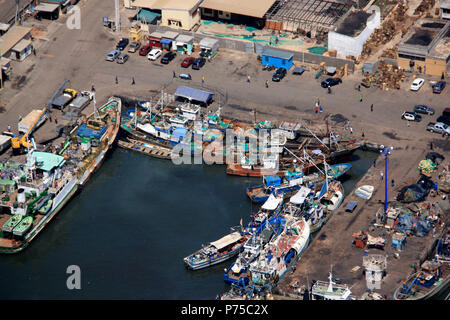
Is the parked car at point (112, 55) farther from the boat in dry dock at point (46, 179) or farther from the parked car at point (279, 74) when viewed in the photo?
the parked car at point (279, 74)

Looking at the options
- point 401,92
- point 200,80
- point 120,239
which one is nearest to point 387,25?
point 401,92

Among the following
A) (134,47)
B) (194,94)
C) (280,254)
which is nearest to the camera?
(280,254)

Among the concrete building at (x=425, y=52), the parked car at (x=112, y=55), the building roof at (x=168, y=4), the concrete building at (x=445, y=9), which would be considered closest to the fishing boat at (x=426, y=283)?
the concrete building at (x=425, y=52)

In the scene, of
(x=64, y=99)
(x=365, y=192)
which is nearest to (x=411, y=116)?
(x=365, y=192)

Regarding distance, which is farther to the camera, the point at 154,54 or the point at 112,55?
the point at 154,54

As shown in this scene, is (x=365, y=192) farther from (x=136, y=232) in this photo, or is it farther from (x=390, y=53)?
(x=390, y=53)

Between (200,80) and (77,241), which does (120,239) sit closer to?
(77,241)
